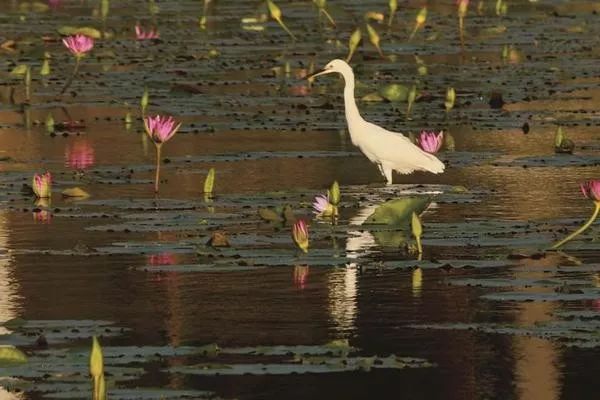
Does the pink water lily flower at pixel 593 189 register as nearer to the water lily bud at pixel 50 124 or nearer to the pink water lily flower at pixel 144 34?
the water lily bud at pixel 50 124

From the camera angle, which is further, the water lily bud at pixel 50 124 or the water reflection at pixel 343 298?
the water lily bud at pixel 50 124

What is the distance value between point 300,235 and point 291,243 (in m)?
0.69

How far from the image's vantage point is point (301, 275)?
1190cm

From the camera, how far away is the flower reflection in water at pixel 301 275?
11594 mm

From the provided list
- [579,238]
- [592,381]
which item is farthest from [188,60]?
[592,381]

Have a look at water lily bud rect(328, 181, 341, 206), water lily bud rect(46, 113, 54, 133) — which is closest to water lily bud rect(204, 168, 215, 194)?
water lily bud rect(328, 181, 341, 206)

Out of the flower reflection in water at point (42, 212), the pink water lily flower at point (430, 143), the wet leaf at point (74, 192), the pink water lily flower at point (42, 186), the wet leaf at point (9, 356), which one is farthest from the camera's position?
the pink water lily flower at point (430, 143)

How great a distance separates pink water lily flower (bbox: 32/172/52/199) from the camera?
14977 mm

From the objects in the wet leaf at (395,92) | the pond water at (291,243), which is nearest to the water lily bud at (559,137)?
the pond water at (291,243)

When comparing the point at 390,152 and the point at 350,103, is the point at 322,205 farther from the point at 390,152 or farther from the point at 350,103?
the point at 350,103

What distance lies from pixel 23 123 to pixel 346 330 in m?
10.9

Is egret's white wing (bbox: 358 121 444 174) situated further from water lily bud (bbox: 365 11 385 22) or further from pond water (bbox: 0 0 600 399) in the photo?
water lily bud (bbox: 365 11 385 22)

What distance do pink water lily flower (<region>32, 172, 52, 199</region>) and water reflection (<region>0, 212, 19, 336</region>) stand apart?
147 centimetres

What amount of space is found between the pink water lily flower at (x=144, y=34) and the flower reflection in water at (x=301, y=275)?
56.4 feet
